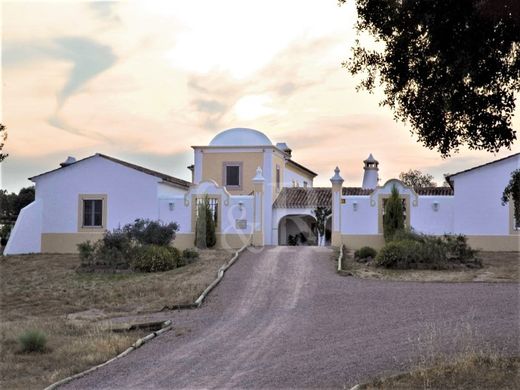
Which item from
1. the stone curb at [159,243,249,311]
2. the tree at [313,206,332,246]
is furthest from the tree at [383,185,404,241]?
the stone curb at [159,243,249,311]

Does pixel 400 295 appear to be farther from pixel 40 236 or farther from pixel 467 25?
pixel 40 236

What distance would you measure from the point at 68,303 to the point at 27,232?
45.2ft

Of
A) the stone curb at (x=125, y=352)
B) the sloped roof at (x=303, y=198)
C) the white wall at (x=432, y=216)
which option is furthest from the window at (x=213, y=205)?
the stone curb at (x=125, y=352)

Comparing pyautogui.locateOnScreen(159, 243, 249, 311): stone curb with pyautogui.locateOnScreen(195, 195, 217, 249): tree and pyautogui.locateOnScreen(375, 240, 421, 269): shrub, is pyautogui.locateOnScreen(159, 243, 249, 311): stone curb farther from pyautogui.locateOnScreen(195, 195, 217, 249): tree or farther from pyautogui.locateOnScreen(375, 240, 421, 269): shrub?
pyautogui.locateOnScreen(375, 240, 421, 269): shrub

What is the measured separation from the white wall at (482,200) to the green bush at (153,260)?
1227 centimetres

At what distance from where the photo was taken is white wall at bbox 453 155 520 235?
2881 centimetres

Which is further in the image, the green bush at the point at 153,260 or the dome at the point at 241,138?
the dome at the point at 241,138

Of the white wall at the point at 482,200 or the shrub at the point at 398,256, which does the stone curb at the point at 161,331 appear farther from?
the white wall at the point at 482,200

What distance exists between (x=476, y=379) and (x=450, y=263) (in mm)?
14446

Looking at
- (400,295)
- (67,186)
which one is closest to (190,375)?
(400,295)

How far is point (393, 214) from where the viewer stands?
2897 centimetres

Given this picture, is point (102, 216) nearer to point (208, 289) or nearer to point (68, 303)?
point (68, 303)

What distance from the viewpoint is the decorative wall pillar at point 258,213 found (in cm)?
3053

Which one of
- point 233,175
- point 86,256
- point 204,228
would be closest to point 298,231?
point 233,175
